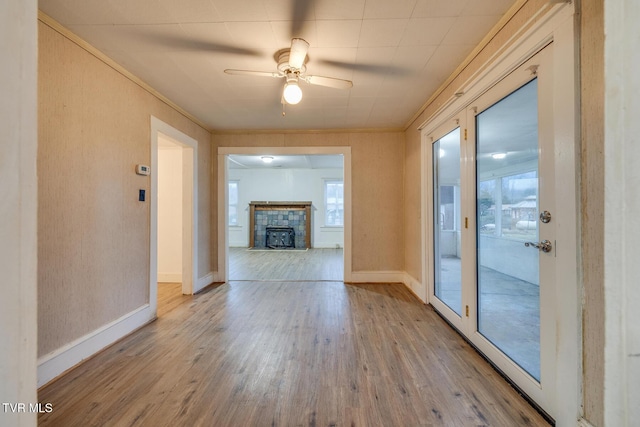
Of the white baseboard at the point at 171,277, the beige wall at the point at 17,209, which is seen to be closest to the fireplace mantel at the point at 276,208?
the white baseboard at the point at 171,277

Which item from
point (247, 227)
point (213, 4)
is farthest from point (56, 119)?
point (247, 227)

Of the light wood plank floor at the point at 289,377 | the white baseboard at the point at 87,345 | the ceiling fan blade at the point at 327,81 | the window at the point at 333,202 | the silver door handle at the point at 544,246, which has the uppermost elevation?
the ceiling fan blade at the point at 327,81

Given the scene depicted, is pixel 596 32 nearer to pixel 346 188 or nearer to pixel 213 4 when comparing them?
pixel 213 4

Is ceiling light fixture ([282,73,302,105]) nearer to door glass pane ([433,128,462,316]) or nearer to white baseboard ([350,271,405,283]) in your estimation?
door glass pane ([433,128,462,316])

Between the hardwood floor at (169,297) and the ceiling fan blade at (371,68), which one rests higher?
the ceiling fan blade at (371,68)

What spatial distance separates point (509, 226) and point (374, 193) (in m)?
2.35

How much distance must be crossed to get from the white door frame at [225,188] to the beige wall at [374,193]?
80 mm

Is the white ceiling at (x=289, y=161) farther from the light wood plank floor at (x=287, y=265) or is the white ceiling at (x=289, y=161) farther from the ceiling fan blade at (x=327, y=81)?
the ceiling fan blade at (x=327, y=81)

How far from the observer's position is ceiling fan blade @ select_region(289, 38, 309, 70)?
1.79 metres

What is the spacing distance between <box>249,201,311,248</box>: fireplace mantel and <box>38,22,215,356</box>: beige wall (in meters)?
5.37

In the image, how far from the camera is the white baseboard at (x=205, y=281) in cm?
361

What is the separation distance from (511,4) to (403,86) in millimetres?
1110

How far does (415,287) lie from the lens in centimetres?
347

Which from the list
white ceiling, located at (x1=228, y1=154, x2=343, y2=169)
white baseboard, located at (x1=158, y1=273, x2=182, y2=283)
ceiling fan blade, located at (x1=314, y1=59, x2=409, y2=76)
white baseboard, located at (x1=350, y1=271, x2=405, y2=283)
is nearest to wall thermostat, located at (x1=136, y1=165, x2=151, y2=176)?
ceiling fan blade, located at (x1=314, y1=59, x2=409, y2=76)
